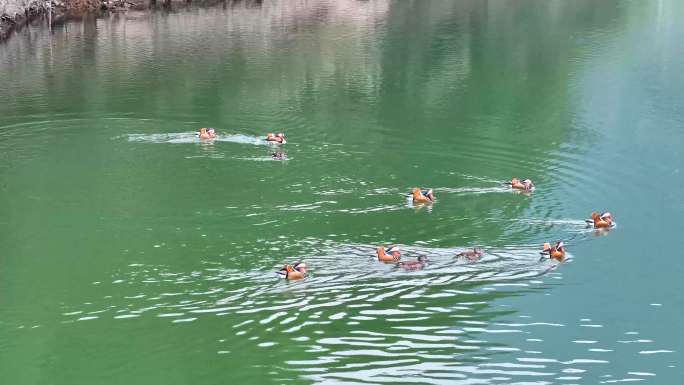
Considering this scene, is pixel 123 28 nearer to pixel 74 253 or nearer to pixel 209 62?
pixel 209 62

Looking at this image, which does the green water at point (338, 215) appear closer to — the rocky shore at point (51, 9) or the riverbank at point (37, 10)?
the riverbank at point (37, 10)

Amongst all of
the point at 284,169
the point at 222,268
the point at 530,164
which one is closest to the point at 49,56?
the point at 284,169

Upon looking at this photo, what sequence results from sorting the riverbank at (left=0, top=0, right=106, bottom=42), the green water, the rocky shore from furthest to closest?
the rocky shore → the riverbank at (left=0, top=0, right=106, bottom=42) → the green water

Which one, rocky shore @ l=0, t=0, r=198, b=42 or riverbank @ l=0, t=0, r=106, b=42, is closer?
riverbank @ l=0, t=0, r=106, b=42

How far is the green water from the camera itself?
67.0 feet

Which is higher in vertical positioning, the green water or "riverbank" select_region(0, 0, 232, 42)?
"riverbank" select_region(0, 0, 232, 42)

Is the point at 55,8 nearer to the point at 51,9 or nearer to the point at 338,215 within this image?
the point at 51,9

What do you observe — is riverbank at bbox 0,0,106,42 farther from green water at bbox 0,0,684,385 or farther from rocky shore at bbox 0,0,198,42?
green water at bbox 0,0,684,385

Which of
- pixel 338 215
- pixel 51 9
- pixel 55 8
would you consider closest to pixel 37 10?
pixel 51 9

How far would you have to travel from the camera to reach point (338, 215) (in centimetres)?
2841

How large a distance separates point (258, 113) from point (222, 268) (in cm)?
1788

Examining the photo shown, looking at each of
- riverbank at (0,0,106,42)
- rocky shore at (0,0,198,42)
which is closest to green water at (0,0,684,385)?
riverbank at (0,0,106,42)

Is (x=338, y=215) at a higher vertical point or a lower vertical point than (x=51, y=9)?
lower

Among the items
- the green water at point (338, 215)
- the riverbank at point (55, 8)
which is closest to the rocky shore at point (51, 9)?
the riverbank at point (55, 8)
